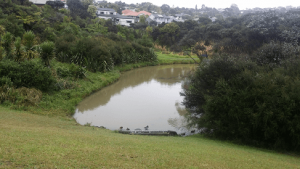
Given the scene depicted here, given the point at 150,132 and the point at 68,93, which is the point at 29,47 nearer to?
the point at 68,93

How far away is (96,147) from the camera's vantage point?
7.84 meters

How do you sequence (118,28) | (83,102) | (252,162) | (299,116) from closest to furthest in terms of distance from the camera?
(252,162) → (299,116) → (83,102) → (118,28)

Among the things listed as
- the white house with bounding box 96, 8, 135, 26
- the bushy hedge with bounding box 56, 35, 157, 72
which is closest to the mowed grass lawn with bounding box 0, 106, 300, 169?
the bushy hedge with bounding box 56, 35, 157, 72

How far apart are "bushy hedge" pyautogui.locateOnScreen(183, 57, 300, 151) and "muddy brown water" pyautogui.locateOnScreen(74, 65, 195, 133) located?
3.34 meters

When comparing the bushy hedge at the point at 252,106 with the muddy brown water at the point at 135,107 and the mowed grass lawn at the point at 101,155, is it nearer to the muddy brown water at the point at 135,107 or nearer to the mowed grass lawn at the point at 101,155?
the mowed grass lawn at the point at 101,155

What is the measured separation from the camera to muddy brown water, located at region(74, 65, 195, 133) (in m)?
16.1

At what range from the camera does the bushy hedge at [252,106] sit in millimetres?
11211

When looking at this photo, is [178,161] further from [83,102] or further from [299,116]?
[83,102]

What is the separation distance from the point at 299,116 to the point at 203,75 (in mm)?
5638

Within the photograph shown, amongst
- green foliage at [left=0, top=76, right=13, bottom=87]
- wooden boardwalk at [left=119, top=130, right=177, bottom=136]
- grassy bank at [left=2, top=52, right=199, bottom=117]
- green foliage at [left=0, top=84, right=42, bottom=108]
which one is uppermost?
green foliage at [left=0, top=76, right=13, bottom=87]

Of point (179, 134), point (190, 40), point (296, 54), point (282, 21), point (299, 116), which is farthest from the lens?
point (190, 40)

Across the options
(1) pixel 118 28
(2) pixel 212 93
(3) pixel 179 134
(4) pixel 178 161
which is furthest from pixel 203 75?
(1) pixel 118 28

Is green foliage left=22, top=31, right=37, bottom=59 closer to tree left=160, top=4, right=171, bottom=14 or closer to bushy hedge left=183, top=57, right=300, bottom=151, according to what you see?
bushy hedge left=183, top=57, right=300, bottom=151

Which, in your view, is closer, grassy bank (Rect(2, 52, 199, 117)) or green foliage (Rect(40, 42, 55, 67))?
grassy bank (Rect(2, 52, 199, 117))
